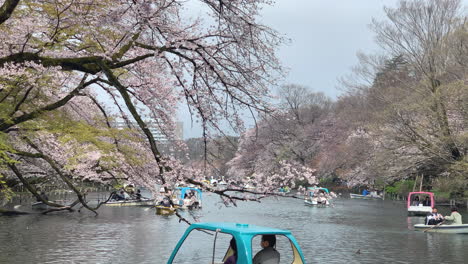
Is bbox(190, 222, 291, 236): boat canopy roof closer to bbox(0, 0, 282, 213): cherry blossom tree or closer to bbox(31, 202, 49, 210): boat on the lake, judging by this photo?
bbox(0, 0, 282, 213): cherry blossom tree

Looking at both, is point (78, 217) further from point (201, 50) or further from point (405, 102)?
point (201, 50)

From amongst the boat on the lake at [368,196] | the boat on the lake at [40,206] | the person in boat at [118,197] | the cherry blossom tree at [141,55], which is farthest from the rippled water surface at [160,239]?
the boat on the lake at [368,196]

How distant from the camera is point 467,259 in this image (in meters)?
21.1

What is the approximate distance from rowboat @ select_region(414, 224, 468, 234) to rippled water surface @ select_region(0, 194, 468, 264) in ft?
1.03

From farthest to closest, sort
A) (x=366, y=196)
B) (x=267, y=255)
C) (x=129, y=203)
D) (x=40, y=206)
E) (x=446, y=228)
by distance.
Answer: (x=366, y=196) < (x=129, y=203) < (x=40, y=206) < (x=446, y=228) < (x=267, y=255)

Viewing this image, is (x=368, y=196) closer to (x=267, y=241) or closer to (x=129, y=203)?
(x=129, y=203)

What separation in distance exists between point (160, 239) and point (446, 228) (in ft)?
53.6

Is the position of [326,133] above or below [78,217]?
above

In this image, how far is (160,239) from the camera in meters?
25.9

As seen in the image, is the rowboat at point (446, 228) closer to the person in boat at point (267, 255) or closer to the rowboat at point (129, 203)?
the person in boat at point (267, 255)

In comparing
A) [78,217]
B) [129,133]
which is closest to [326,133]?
[78,217]

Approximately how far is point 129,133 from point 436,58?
95.4ft

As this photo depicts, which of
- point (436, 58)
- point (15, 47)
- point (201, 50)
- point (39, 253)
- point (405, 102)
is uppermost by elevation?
point (436, 58)

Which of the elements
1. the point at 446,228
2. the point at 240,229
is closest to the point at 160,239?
the point at 446,228
